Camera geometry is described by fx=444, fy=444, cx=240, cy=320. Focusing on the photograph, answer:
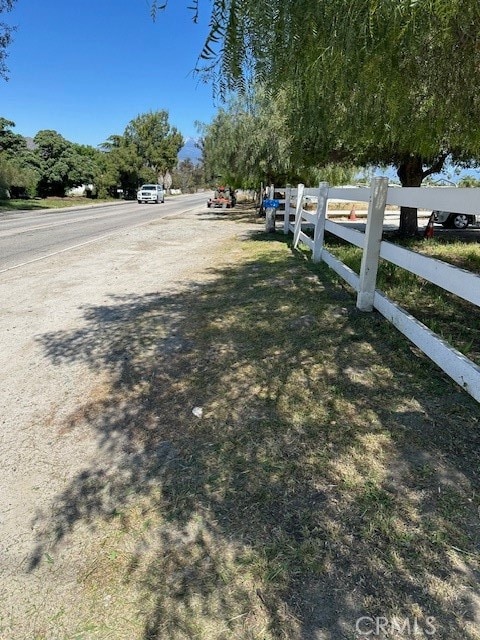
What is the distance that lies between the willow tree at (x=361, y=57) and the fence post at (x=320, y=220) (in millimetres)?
3565

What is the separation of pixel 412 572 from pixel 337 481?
0.60m

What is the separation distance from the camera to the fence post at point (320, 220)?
7.56m

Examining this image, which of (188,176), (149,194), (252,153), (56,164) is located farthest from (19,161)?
(188,176)

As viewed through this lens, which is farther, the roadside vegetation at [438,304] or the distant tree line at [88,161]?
the distant tree line at [88,161]

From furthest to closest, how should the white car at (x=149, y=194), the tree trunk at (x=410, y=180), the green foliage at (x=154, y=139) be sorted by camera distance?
the green foliage at (x=154, y=139) → the white car at (x=149, y=194) → the tree trunk at (x=410, y=180)

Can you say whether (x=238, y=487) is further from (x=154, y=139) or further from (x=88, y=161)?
(x=154, y=139)

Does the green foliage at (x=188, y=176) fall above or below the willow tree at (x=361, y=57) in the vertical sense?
below

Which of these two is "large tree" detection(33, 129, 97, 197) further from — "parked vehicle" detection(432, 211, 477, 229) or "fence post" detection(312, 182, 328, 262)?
"fence post" detection(312, 182, 328, 262)

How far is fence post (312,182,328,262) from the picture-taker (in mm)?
7558

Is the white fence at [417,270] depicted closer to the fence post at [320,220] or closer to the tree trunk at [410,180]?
the fence post at [320,220]

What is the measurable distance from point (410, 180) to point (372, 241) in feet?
25.6

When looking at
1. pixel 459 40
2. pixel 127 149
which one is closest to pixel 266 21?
pixel 459 40

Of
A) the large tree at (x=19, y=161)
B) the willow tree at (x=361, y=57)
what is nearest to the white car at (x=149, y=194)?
the large tree at (x=19, y=161)

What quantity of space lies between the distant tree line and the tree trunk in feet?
102
